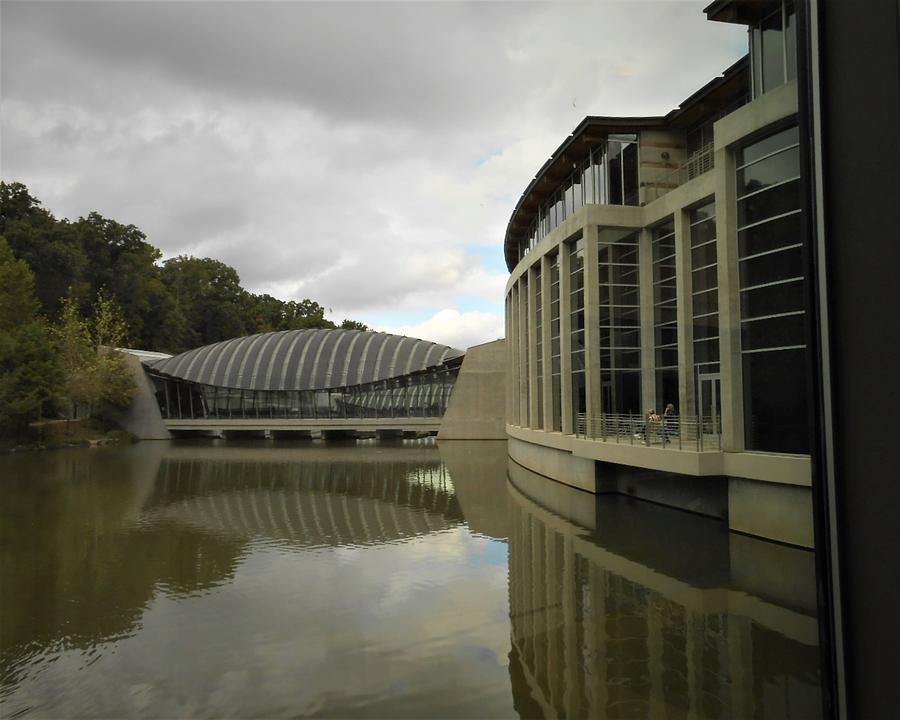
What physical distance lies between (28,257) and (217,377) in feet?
87.3

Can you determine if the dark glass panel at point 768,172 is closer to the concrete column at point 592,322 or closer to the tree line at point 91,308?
the concrete column at point 592,322

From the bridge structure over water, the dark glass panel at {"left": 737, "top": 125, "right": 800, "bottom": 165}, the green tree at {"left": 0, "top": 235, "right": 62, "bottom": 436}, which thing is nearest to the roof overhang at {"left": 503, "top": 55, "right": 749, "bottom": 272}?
the dark glass panel at {"left": 737, "top": 125, "right": 800, "bottom": 165}

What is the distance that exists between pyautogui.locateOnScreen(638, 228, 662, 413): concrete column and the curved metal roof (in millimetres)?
31966

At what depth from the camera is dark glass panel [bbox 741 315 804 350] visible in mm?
14758

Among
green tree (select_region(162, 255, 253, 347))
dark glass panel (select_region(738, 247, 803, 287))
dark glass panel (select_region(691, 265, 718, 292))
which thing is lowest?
dark glass panel (select_region(738, 247, 803, 287))

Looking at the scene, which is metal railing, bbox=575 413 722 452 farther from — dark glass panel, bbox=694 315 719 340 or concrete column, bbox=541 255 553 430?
concrete column, bbox=541 255 553 430

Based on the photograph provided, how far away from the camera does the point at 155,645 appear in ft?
30.9

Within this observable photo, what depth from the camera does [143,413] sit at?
189ft

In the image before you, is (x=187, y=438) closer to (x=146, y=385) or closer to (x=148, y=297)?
(x=146, y=385)

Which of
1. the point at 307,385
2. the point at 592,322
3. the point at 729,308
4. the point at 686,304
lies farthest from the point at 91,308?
the point at 729,308

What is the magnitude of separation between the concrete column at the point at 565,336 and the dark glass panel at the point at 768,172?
30.7ft

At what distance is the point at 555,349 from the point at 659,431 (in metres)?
9.34

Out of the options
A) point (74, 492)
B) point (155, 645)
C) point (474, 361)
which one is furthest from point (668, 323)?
point (474, 361)

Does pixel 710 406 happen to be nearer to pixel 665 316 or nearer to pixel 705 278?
pixel 705 278
